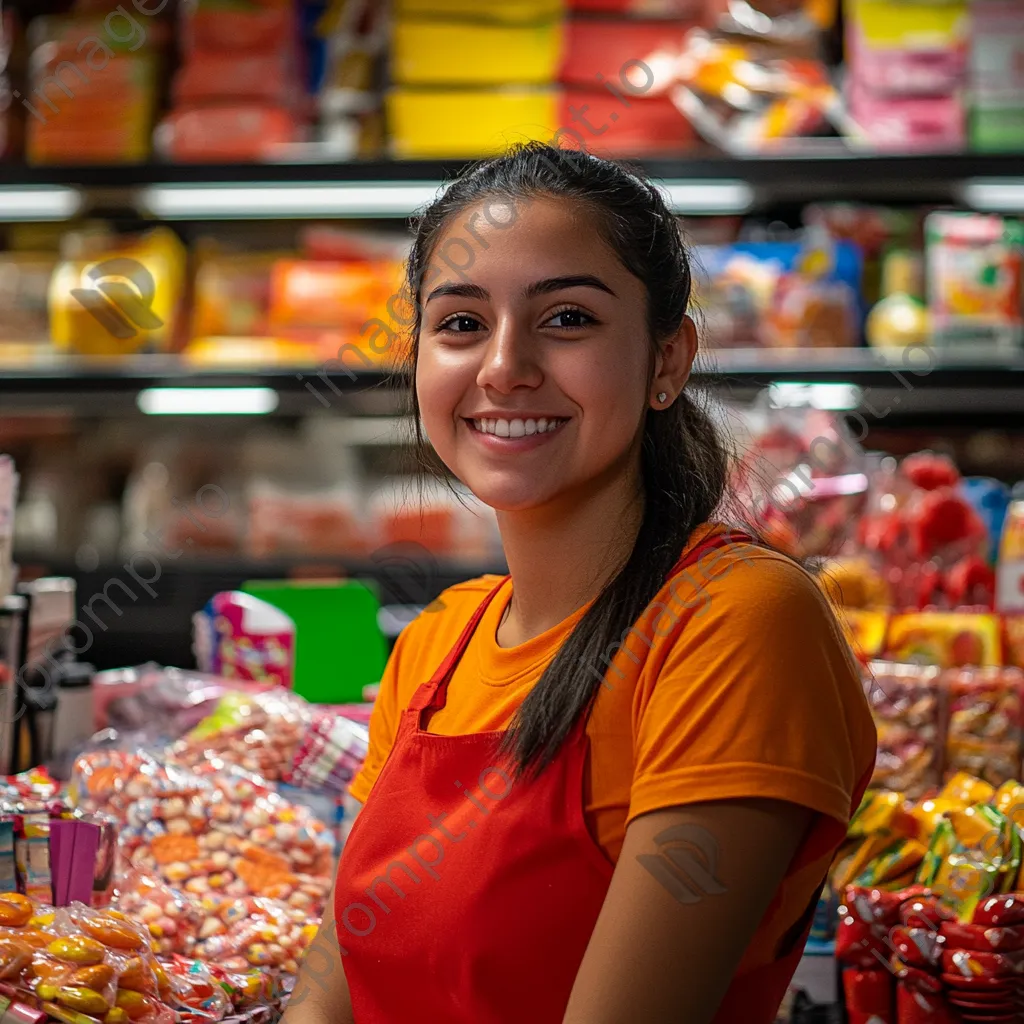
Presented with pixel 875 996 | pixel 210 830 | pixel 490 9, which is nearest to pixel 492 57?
pixel 490 9

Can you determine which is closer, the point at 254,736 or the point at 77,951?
the point at 77,951

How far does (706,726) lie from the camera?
0.94 metres

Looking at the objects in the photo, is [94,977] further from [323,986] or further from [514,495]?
[514,495]

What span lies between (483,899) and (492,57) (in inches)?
114

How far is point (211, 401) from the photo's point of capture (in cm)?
362

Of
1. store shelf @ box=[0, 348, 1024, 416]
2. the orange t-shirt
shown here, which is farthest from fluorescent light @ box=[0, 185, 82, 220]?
the orange t-shirt

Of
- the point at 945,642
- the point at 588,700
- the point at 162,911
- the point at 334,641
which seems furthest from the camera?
the point at 334,641

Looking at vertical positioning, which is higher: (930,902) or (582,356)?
(582,356)

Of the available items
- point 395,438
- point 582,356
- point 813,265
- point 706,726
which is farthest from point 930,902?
point 395,438

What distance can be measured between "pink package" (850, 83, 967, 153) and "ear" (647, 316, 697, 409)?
8.06 feet

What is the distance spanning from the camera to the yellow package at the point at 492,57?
350cm

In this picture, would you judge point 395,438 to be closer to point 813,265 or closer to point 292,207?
point 292,207

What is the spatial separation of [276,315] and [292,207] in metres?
0.32

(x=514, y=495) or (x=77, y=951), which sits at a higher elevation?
(x=514, y=495)
